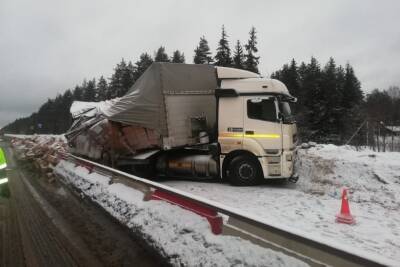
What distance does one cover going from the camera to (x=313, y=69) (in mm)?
60688

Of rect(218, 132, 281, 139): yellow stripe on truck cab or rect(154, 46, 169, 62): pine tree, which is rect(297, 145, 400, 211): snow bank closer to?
rect(218, 132, 281, 139): yellow stripe on truck cab

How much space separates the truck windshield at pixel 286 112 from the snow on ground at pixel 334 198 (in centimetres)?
202

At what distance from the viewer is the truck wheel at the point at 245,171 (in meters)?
11.5

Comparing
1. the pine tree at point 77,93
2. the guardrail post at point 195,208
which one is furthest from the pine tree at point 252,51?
the pine tree at point 77,93

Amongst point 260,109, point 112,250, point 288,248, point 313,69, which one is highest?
point 313,69

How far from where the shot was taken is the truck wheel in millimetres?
11500

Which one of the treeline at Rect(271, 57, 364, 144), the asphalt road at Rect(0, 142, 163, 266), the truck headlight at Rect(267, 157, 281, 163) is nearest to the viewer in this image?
the asphalt road at Rect(0, 142, 163, 266)

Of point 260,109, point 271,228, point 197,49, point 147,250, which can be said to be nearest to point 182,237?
point 147,250

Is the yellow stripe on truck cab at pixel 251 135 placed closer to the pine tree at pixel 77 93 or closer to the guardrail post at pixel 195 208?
the guardrail post at pixel 195 208

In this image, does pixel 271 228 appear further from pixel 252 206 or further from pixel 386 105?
pixel 386 105

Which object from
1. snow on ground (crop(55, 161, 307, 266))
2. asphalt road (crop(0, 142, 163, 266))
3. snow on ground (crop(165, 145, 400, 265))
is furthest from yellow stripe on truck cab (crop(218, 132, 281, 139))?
asphalt road (crop(0, 142, 163, 266))

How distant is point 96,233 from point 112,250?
1.03 meters

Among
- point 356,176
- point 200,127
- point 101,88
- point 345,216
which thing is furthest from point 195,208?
point 101,88

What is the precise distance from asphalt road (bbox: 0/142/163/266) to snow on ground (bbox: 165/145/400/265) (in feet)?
8.17
